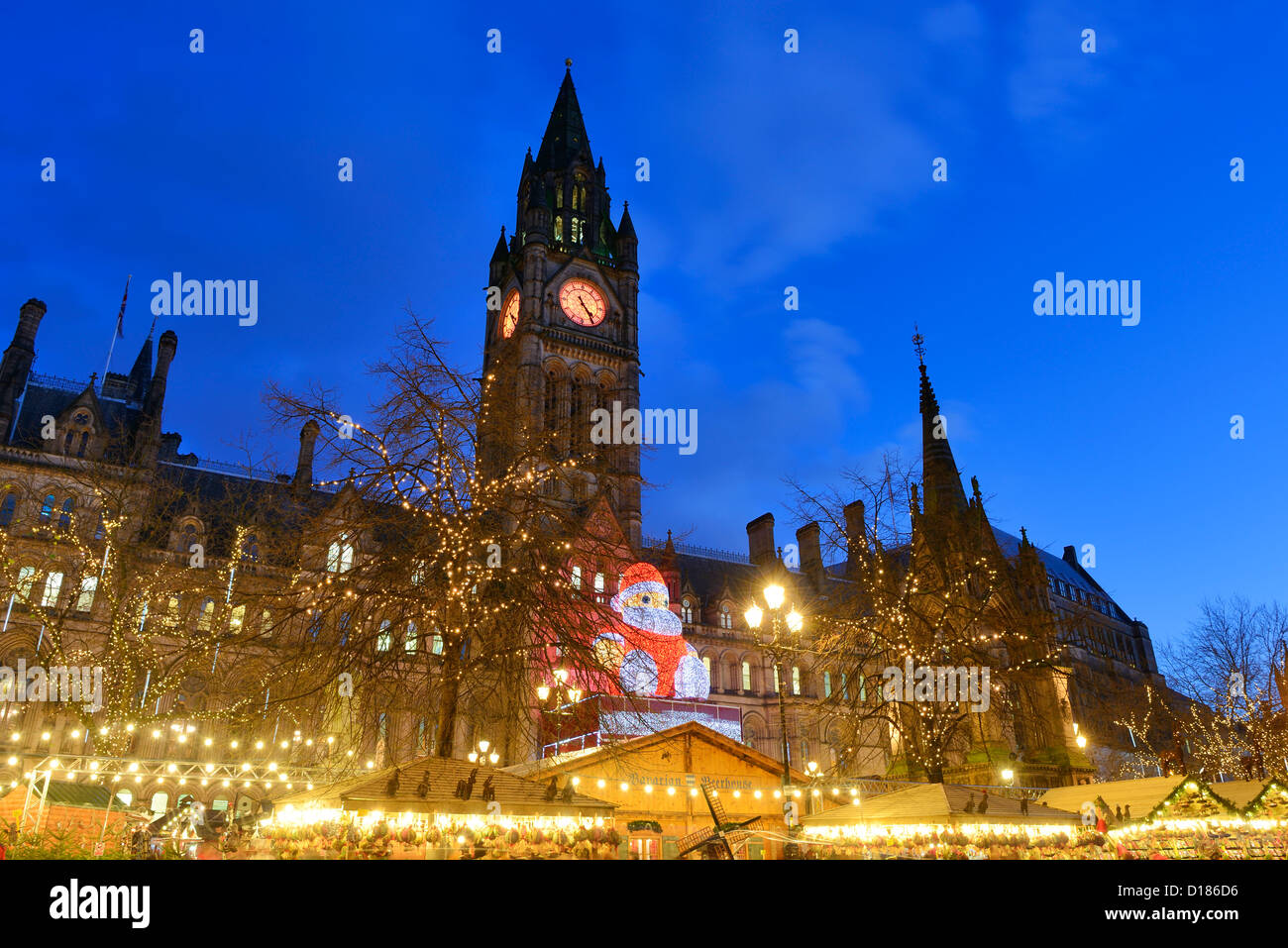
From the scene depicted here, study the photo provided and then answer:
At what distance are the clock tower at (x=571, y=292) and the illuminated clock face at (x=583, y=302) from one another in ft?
0.27

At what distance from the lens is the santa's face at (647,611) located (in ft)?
121

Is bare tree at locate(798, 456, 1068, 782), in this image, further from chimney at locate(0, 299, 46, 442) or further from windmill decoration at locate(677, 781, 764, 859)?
chimney at locate(0, 299, 46, 442)

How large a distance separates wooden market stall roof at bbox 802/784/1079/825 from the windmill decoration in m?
2.46

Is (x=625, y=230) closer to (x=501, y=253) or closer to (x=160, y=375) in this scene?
(x=501, y=253)

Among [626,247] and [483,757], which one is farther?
[626,247]

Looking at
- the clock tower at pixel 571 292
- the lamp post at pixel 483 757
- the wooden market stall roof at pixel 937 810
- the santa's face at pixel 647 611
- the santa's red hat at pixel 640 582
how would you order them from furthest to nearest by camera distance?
the clock tower at pixel 571 292, the santa's face at pixel 647 611, the santa's red hat at pixel 640 582, the lamp post at pixel 483 757, the wooden market stall roof at pixel 937 810

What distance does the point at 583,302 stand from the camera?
66688 mm

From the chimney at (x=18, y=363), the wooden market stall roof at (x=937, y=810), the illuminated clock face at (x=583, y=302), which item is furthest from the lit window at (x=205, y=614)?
the wooden market stall roof at (x=937, y=810)

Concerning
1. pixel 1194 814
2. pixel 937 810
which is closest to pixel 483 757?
pixel 937 810

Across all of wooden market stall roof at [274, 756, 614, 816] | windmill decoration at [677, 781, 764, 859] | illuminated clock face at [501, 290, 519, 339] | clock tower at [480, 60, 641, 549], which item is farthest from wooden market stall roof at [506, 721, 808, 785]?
illuminated clock face at [501, 290, 519, 339]

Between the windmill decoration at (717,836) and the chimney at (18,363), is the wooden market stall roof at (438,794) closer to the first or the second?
the windmill decoration at (717,836)

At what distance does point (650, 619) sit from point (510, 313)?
121ft

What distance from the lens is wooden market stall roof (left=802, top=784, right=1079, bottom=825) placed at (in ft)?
50.1

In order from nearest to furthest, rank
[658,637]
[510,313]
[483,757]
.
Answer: [483,757]
[658,637]
[510,313]
